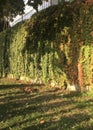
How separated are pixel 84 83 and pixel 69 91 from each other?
104cm

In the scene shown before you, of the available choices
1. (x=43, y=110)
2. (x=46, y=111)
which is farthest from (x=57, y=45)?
(x=46, y=111)

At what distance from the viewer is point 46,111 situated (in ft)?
32.9

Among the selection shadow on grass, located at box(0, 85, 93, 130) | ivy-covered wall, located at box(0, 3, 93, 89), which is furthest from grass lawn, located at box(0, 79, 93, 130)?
ivy-covered wall, located at box(0, 3, 93, 89)

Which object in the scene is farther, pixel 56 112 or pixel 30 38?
pixel 30 38

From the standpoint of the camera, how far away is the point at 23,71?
19.3m

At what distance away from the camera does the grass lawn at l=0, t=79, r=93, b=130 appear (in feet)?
27.7

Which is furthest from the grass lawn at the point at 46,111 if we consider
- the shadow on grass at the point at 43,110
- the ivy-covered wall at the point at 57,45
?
the ivy-covered wall at the point at 57,45

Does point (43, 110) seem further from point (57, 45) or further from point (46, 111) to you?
point (57, 45)

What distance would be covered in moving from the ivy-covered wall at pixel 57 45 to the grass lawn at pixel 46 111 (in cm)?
86

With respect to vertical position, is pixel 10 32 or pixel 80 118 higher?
pixel 10 32

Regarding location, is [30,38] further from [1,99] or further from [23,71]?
[1,99]

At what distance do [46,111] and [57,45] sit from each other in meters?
4.93

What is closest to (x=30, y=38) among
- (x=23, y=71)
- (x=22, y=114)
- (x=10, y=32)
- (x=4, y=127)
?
(x=23, y=71)

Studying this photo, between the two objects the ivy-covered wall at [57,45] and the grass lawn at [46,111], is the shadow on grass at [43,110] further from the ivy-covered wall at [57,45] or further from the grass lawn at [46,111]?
the ivy-covered wall at [57,45]
